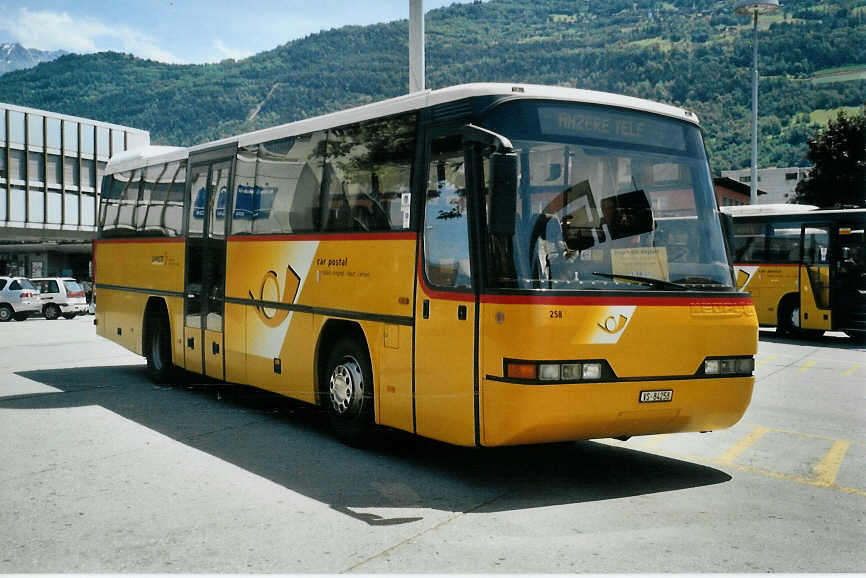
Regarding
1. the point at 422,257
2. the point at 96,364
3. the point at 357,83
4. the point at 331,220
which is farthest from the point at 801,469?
the point at 357,83

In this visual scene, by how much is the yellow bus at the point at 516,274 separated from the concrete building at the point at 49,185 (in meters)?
52.3

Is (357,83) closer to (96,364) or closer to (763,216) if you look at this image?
(763,216)

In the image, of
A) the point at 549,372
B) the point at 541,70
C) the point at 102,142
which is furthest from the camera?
the point at 541,70

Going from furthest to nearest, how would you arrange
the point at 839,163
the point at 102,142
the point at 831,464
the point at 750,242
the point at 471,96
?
1. the point at 102,142
2. the point at 839,163
3. the point at 750,242
4. the point at 831,464
5. the point at 471,96

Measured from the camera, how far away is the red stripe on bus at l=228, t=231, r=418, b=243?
7.33 meters

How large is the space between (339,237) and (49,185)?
55927 millimetres

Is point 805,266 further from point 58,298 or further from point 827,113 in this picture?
point 58,298

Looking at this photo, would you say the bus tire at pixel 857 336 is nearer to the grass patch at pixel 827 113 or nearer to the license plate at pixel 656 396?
the license plate at pixel 656 396

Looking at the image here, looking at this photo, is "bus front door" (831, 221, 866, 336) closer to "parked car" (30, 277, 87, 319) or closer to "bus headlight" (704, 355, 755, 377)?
"bus headlight" (704, 355, 755, 377)

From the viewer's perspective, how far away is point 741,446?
8344 mm

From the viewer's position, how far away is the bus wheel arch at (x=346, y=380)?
308 inches

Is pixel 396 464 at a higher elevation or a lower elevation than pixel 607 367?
lower

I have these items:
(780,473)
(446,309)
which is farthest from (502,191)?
(780,473)

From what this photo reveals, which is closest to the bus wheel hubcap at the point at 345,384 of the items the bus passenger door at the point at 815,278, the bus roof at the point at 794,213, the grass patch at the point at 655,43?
the bus roof at the point at 794,213
